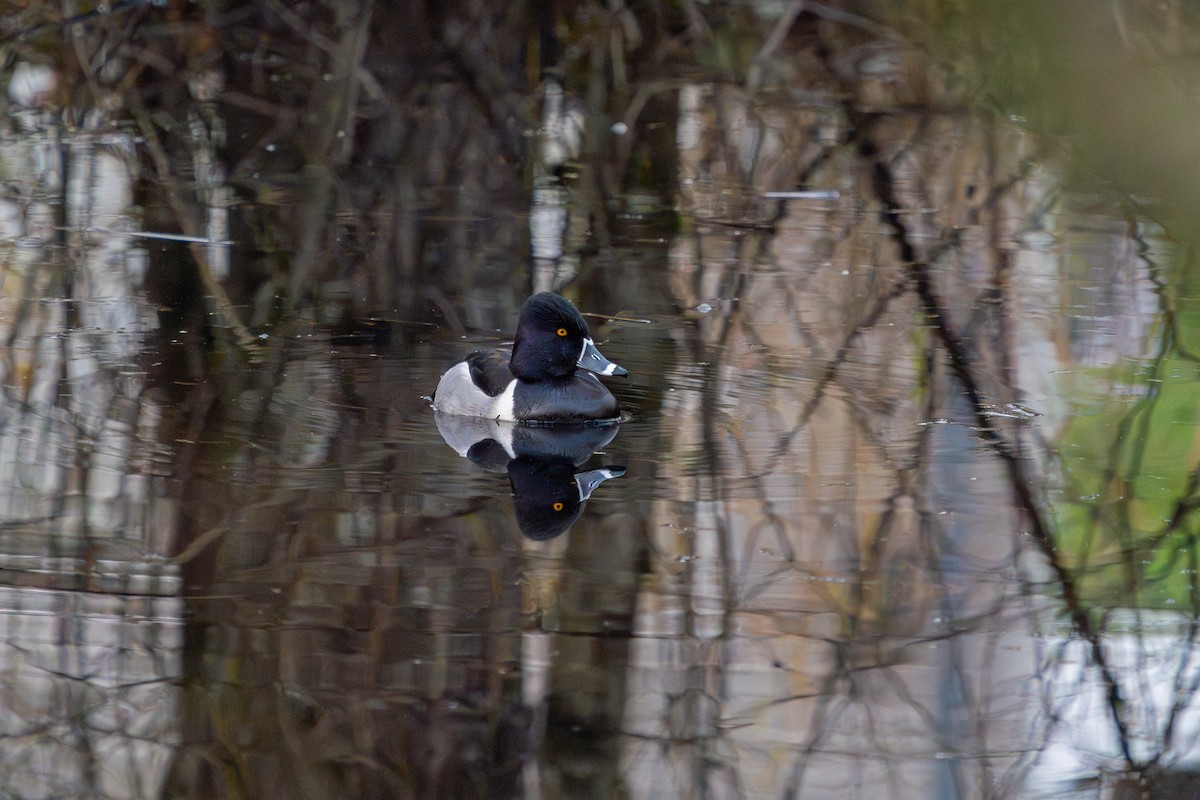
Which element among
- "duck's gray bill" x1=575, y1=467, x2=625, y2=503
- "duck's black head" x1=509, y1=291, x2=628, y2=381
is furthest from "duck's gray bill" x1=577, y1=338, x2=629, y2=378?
"duck's gray bill" x1=575, y1=467, x2=625, y2=503

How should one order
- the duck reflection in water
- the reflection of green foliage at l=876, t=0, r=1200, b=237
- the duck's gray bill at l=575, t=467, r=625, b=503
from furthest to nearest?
the reflection of green foliage at l=876, t=0, r=1200, b=237 → the duck's gray bill at l=575, t=467, r=625, b=503 → the duck reflection in water

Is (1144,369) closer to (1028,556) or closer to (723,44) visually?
(1028,556)

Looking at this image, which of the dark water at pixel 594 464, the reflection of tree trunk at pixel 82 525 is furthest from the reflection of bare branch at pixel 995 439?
the reflection of tree trunk at pixel 82 525

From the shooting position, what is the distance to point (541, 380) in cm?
690

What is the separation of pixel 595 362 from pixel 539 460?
71 centimetres

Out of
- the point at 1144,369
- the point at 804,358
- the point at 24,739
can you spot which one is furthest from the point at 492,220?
the point at 24,739

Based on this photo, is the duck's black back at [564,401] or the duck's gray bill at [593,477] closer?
the duck's gray bill at [593,477]

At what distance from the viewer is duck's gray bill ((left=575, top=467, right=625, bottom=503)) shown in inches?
232

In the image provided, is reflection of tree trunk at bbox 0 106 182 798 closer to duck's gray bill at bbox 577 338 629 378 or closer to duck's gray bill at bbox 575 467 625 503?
duck's gray bill at bbox 575 467 625 503

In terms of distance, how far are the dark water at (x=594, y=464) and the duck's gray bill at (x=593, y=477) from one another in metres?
0.03

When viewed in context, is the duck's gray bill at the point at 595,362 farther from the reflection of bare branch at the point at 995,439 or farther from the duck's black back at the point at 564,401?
the reflection of bare branch at the point at 995,439

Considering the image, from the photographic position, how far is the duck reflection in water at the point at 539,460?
5656 mm

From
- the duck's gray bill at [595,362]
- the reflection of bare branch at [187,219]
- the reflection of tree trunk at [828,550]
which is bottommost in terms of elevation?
the reflection of tree trunk at [828,550]

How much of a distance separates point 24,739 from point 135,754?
1.03 ft
